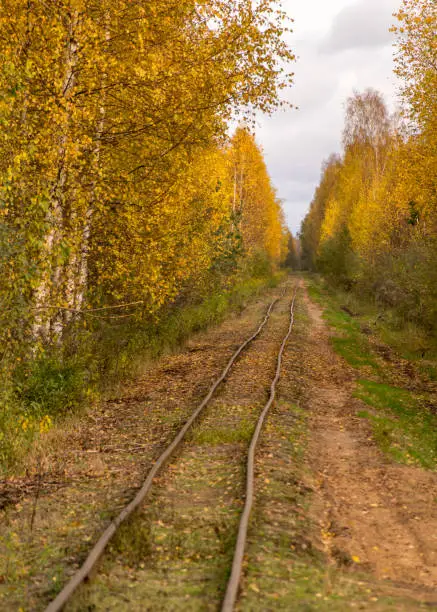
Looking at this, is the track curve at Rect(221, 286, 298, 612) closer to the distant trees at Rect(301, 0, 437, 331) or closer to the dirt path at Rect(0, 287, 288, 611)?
the dirt path at Rect(0, 287, 288, 611)

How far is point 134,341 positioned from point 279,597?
10.2 metres

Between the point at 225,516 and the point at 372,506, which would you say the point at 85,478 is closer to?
the point at 225,516

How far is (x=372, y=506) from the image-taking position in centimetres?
654

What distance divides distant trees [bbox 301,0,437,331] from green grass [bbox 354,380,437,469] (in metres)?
2.68

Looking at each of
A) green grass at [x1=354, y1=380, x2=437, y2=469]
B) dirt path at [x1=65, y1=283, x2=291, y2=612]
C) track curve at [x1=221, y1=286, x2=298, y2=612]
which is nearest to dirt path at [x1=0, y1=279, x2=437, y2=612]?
dirt path at [x1=65, y1=283, x2=291, y2=612]

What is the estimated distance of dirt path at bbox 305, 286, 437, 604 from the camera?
516 centimetres

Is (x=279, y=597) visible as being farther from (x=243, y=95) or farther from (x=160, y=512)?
(x=243, y=95)

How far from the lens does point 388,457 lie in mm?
8250

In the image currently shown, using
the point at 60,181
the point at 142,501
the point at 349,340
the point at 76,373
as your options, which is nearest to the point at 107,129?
the point at 60,181

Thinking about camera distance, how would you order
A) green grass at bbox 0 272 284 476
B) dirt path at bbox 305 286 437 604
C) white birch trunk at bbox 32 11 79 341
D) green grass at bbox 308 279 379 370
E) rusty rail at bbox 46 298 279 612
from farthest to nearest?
green grass at bbox 308 279 379 370 → white birch trunk at bbox 32 11 79 341 → green grass at bbox 0 272 284 476 → dirt path at bbox 305 286 437 604 → rusty rail at bbox 46 298 279 612

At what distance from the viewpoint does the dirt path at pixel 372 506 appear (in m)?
5.16

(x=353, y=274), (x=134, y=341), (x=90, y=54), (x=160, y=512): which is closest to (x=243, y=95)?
(x=90, y=54)

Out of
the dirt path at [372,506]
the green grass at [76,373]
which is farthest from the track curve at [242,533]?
the green grass at [76,373]

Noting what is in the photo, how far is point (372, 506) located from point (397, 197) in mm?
21286
